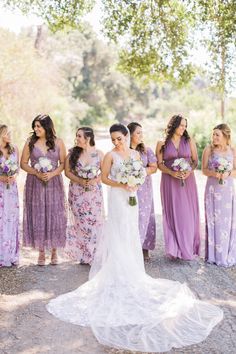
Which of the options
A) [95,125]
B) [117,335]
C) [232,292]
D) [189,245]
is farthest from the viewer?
[95,125]

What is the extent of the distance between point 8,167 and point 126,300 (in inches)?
117

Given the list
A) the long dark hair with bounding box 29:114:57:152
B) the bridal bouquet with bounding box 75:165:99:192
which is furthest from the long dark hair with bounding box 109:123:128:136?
the long dark hair with bounding box 29:114:57:152

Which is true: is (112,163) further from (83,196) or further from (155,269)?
(155,269)

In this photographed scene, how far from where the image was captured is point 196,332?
210 inches

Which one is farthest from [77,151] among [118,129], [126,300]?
[126,300]

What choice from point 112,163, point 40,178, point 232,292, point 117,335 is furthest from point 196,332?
point 40,178

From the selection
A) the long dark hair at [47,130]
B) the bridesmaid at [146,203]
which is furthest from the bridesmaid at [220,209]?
the long dark hair at [47,130]

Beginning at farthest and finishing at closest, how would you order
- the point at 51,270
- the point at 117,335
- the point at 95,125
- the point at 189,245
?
the point at 95,125
the point at 189,245
the point at 51,270
the point at 117,335

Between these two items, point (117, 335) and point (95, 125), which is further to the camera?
point (95, 125)

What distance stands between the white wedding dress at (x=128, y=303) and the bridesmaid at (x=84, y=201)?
1143 mm

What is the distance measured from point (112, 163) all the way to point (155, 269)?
2012 mm

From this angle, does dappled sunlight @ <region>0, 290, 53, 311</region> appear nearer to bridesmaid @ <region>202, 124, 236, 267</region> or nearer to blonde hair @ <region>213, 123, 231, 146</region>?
bridesmaid @ <region>202, 124, 236, 267</region>

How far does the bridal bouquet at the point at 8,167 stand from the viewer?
7902 mm

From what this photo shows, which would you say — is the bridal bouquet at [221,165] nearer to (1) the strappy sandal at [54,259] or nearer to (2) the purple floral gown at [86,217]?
(2) the purple floral gown at [86,217]
